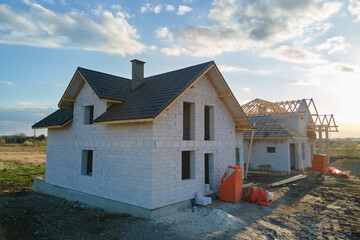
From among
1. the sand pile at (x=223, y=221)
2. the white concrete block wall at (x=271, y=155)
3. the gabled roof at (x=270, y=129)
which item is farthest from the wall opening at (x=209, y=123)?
the white concrete block wall at (x=271, y=155)

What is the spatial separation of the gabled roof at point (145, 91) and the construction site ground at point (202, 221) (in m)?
3.83

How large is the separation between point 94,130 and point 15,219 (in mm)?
4708

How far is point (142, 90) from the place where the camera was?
38.1ft

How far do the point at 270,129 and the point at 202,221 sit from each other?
15118 millimetres

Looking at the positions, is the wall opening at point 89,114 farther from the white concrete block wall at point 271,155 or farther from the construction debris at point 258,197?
the white concrete block wall at point 271,155

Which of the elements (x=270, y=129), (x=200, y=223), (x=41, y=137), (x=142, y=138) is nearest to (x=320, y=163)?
(x=270, y=129)

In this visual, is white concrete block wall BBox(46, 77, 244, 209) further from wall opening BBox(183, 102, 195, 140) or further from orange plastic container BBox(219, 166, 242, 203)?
orange plastic container BBox(219, 166, 242, 203)

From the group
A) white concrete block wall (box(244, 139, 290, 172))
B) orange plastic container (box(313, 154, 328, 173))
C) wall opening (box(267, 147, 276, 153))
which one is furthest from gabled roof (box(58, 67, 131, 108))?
orange plastic container (box(313, 154, 328, 173))

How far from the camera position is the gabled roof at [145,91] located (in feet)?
29.6

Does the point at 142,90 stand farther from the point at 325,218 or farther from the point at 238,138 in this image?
the point at 325,218

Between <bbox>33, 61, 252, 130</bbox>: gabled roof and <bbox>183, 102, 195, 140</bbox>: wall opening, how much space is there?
1474 millimetres

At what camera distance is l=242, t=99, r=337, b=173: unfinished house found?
19859 millimetres

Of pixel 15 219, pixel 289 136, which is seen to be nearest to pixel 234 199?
pixel 15 219

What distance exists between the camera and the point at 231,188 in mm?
10742
